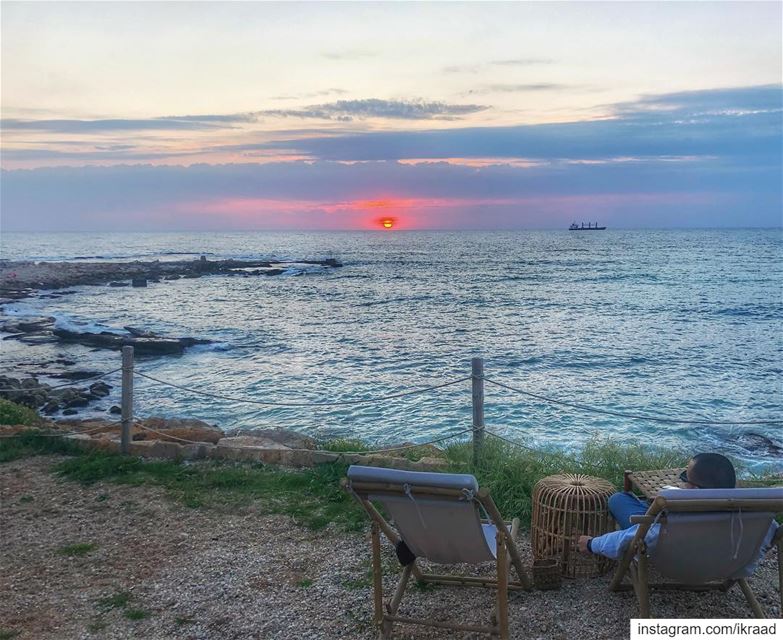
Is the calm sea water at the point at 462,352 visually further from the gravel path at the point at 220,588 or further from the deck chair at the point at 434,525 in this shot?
the deck chair at the point at 434,525

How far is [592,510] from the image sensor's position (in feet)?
14.9

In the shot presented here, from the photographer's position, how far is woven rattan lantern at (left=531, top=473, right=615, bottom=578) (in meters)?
4.55

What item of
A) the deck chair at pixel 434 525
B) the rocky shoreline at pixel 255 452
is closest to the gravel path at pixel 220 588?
the deck chair at pixel 434 525

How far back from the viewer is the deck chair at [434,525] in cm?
344

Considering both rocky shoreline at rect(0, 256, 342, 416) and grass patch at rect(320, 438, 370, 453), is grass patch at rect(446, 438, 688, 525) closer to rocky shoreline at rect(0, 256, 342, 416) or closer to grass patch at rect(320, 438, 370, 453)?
grass patch at rect(320, 438, 370, 453)

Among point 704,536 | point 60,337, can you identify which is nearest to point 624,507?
point 704,536

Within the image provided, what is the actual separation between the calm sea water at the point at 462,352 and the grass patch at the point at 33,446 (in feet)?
16.1

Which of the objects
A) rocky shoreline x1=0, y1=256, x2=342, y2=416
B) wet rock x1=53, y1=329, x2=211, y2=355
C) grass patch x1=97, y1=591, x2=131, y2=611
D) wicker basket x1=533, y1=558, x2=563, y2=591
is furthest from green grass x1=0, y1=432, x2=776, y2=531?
wet rock x1=53, y1=329, x2=211, y2=355

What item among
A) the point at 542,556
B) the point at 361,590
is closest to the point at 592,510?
the point at 542,556

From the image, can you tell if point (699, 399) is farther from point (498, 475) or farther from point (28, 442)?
point (28, 442)

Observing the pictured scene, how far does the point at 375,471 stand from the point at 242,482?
3.50m

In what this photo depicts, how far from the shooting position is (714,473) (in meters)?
3.77

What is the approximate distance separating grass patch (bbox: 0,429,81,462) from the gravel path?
1472mm

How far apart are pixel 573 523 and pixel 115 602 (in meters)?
3.08
